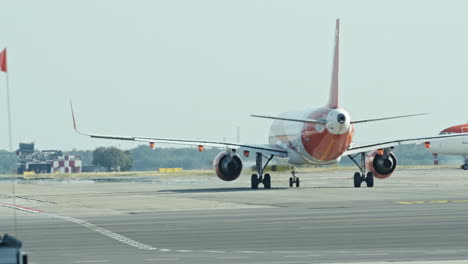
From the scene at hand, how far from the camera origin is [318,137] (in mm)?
52500

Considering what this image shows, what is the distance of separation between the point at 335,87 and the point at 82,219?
81.8ft

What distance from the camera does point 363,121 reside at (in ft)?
164

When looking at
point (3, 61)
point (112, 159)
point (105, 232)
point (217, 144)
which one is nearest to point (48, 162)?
point (112, 159)

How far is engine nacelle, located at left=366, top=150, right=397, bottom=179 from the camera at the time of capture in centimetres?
5647

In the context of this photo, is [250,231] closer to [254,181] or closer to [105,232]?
[105,232]

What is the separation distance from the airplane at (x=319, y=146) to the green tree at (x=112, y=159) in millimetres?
127272

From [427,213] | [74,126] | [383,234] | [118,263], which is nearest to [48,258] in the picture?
[118,263]

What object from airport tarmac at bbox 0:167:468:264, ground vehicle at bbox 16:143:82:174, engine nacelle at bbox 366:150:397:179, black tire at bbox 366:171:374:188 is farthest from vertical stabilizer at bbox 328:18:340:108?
ground vehicle at bbox 16:143:82:174

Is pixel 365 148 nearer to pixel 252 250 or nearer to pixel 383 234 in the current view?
pixel 383 234

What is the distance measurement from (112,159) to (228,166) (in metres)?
134

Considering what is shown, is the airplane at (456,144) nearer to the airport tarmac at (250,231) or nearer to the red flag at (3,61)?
the airport tarmac at (250,231)

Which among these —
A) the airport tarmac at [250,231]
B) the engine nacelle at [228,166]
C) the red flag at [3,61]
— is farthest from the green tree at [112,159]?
the red flag at [3,61]

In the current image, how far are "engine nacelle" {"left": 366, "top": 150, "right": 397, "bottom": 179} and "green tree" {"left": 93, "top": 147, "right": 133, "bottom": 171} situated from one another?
13041cm

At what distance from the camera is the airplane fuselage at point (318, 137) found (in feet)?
166
